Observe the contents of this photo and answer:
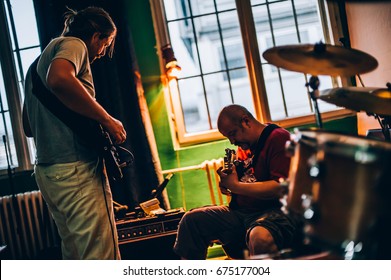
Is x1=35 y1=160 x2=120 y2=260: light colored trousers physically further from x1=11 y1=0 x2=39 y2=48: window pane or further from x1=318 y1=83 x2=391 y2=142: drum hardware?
x1=11 y1=0 x2=39 y2=48: window pane

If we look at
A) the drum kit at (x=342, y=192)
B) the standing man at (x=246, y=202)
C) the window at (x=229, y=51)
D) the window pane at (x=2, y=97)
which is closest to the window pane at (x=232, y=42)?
the window at (x=229, y=51)

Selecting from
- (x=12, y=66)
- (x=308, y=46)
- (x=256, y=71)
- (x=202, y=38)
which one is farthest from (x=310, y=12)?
(x=12, y=66)

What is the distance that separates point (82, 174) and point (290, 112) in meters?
2.20

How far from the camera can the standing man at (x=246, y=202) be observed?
1.99 meters

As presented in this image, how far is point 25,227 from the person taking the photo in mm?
3348

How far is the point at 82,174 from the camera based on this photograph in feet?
5.88

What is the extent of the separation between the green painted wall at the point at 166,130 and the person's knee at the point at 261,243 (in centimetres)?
157

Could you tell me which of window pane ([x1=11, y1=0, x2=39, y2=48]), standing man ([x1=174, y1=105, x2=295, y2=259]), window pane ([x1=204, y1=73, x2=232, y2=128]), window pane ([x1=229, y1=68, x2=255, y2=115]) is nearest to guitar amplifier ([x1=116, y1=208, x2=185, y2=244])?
standing man ([x1=174, y1=105, x2=295, y2=259])

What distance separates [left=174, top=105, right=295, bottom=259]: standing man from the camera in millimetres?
1993

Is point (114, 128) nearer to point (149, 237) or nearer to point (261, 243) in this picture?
point (261, 243)

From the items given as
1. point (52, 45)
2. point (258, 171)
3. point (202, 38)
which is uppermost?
point (202, 38)

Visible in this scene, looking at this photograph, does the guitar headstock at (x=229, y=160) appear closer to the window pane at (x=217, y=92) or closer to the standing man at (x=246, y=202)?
the standing man at (x=246, y=202)

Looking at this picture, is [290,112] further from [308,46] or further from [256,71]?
[308,46]

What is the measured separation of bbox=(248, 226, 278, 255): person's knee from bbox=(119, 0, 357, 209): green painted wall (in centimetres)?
157
